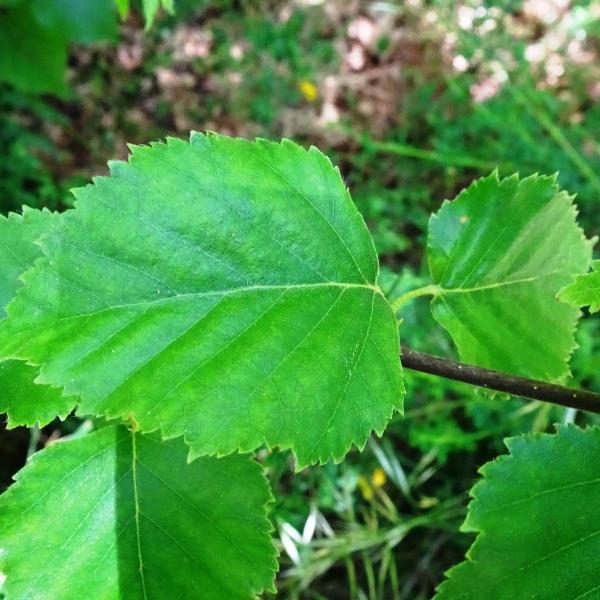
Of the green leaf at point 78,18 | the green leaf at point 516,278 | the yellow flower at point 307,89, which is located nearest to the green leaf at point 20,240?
the green leaf at point 516,278

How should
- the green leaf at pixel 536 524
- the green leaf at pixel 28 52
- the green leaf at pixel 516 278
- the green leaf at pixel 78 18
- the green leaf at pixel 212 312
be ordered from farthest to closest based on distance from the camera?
the green leaf at pixel 28 52, the green leaf at pixel 78 18, the green leaf at pixel 516 278, the green leaf at pixel 536 524, the green leaf at pixel 212 312

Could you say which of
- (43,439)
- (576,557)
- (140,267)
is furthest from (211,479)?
(43,439)

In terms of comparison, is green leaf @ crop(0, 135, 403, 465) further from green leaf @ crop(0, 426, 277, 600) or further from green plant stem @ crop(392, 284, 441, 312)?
green leaf @ crop(0, 426, 277, 600)

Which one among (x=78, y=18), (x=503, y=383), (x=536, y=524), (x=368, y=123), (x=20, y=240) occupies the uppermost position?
(x=78, y=18)

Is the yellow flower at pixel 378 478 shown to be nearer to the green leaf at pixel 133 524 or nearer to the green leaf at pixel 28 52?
the green leaf at pixel 133 524

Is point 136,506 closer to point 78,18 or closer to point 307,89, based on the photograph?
point 78,18

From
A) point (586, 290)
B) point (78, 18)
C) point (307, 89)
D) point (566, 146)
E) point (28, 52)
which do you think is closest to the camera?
point (586, 290)

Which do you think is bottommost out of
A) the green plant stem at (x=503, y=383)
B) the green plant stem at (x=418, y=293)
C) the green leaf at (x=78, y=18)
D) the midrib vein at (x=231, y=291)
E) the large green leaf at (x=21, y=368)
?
the green plant stem at (x=503, y=383)

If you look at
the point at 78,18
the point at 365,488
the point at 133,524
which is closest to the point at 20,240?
the point at 133,524
